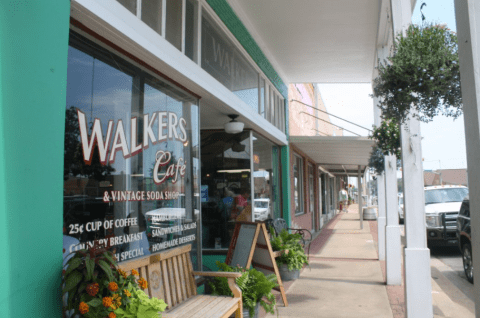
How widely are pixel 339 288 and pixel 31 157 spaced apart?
18.2ft

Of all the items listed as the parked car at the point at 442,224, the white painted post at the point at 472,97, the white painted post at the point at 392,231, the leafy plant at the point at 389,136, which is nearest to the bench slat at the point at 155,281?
the white painted post at the point at 472,97

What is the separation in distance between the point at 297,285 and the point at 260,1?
4.72m

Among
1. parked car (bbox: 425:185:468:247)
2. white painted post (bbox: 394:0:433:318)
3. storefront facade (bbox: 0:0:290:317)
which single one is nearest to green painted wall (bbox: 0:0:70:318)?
storefront facade (bbox: 0:0:290:317)

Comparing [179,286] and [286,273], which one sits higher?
[179,286]

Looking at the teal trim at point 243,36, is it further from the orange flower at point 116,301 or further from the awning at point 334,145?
the orange flower at point 116,301

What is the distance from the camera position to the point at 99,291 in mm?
2256

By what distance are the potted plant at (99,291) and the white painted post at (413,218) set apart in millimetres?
3045

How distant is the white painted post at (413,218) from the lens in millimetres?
4246

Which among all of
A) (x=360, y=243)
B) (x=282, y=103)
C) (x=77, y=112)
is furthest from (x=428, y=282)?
(x=360, y=243)

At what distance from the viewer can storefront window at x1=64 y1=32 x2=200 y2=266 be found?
2807 mm

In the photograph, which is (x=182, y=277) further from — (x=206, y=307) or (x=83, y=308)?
(x=83, y=308)

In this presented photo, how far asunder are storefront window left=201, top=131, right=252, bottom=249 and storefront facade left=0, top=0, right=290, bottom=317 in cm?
128

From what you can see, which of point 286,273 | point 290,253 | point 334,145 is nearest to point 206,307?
point 290,253

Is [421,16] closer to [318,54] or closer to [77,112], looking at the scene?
[77,112]
